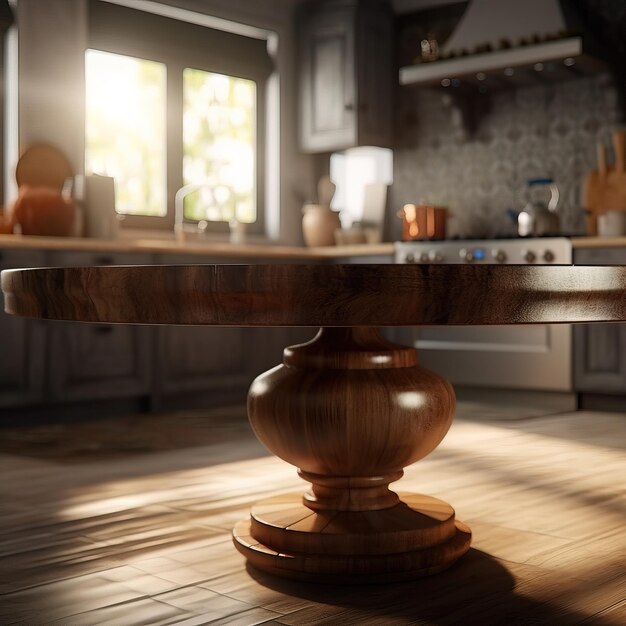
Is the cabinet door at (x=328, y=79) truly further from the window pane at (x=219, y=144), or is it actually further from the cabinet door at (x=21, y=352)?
the cabinet door at (x=21, y=352)

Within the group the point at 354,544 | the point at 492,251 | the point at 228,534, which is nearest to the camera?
the point at 354,544

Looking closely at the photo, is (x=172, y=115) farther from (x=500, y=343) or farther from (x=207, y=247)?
(x=500, y=343)

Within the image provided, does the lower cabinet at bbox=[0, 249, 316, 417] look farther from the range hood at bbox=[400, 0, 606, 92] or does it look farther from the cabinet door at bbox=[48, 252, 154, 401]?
the range hood at bbox=[400, 0, 606, 92]

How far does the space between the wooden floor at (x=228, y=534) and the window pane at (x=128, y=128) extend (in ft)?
6.30

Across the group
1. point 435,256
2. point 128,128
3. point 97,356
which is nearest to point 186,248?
point 97,356

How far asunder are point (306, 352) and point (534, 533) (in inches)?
25.7

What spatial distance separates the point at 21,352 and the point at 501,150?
2871 millimetres

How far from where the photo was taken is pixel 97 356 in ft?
12.7

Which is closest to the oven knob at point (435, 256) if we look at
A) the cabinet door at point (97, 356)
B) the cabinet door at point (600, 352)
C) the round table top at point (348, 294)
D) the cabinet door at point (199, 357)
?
the cabinet door at point (600, 352)

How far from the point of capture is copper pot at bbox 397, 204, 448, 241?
497 centimetres

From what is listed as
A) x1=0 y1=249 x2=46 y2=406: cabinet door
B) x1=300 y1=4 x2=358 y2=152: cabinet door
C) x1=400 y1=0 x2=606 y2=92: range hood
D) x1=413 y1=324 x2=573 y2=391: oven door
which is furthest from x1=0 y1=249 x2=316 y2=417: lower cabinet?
x1=400 y1=0 x2=606 y2=92: range hood

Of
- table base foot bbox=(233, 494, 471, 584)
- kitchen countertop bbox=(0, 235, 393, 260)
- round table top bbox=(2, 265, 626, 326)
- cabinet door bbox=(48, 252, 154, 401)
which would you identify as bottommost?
table base foot bbox=(233, 494, 471, 584)

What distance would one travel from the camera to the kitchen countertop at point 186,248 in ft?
12.0

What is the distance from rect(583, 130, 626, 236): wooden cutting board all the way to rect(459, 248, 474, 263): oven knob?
2.16 ft
